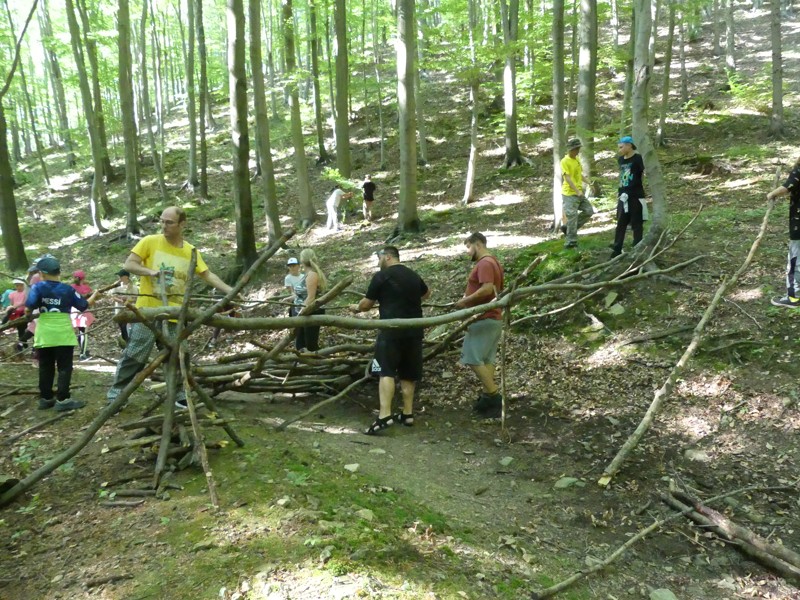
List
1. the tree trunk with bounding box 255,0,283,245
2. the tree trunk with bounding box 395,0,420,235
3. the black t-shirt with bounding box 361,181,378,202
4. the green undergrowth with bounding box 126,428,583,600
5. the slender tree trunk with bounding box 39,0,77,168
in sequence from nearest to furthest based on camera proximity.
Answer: the green undergrowth with bounding box 126,428,583,600, the tree trunk with bounding box 395,0,420,235, the tree trunk with bounding box 255,0,283,245, the black t-shirt with bounding box 361,181,378,202, the slender tree trunk with bounding box 39,0,77,168

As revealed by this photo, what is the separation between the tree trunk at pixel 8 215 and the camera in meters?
15.2

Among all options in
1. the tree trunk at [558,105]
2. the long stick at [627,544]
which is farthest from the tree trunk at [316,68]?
the long stick at [627,544]

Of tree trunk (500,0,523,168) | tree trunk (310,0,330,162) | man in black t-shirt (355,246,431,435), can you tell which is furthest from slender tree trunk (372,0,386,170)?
man in black t-shirt (355,246,431,435)

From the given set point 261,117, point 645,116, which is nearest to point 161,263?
point 645,116

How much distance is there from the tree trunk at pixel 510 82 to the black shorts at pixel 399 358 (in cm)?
1222

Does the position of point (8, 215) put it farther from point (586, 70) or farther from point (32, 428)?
point (586, 70)

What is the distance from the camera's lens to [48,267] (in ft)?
19.0

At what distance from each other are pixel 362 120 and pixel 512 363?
2728 cm

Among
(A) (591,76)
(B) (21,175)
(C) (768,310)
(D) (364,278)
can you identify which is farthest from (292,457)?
(B) (21,175)

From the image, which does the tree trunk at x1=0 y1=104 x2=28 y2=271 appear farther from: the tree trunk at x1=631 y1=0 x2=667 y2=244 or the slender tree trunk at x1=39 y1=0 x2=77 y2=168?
the tree trunk at x1=631 y1=0 x2=667 y2=244

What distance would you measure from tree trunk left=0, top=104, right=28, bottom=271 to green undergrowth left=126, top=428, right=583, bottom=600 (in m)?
15.5

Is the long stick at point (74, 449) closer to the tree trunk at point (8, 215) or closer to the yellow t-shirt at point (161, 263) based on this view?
the yellow t-shirt at point (161, 263)

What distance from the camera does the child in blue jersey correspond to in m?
5.74

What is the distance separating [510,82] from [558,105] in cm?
600
